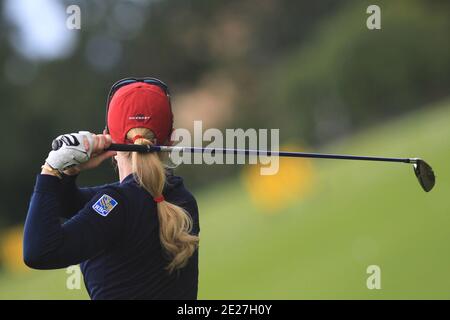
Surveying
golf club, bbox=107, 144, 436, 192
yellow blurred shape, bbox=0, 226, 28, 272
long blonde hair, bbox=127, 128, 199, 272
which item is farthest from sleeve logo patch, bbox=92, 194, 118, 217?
yellow blurred shape, bbox=0, 226, 28, 272

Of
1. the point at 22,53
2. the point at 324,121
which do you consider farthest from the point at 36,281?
the point at 22,53

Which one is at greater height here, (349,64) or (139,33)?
(139,33)

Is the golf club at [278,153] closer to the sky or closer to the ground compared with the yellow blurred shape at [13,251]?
closer to the ground

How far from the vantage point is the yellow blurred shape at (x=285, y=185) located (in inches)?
878

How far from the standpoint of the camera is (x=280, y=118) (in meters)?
40.7

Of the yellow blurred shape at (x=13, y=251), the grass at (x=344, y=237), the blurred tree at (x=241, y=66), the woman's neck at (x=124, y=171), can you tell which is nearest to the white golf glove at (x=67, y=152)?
the woman's neck at (x=124, y=171)

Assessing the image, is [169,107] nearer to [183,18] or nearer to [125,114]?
[125,114]

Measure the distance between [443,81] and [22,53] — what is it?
2510cm

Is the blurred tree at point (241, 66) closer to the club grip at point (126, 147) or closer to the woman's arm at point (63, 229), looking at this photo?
the club grip at point (126, 147)

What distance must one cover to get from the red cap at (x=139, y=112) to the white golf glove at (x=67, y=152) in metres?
0.36

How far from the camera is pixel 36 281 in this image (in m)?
26.2

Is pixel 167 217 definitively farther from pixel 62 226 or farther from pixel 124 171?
pixel 62 226

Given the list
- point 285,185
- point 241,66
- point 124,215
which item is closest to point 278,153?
point 124,215

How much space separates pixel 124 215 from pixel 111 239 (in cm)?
12
